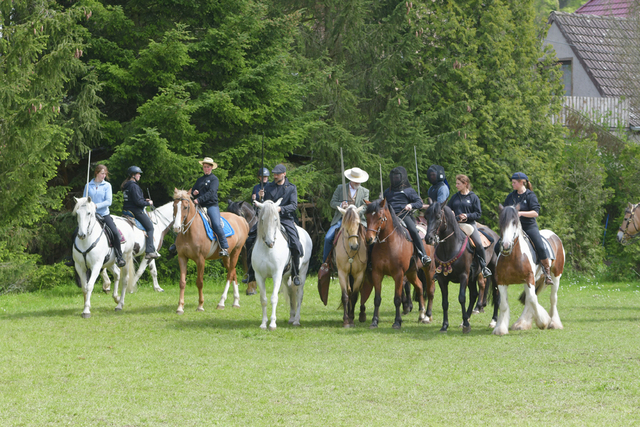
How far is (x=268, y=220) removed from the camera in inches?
450

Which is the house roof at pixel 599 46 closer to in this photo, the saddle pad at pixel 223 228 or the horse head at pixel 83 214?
the saddle pad at pixel 223 228

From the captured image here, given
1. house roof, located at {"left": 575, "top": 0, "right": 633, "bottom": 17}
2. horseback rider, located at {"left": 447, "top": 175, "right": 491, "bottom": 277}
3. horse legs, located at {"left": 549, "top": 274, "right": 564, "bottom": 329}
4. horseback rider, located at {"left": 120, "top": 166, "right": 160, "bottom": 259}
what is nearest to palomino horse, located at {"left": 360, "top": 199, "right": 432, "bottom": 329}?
horseback rider, located at {"left": 447, "top": 175, "right": 491, "bottom": 277}

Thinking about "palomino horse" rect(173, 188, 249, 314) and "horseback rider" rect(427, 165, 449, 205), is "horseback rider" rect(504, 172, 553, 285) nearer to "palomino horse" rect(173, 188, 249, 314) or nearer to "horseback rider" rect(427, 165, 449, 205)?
"horseback rider" rect(427, 165, 449, 205)

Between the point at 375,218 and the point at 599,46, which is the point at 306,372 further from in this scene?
the point at 599,46

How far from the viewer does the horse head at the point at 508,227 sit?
1061 cm

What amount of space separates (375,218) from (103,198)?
504cm

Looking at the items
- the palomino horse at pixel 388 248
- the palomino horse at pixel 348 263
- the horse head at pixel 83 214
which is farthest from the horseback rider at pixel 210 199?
the palomino horse at pixel 388 248

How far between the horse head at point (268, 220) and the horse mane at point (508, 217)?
3351 mm

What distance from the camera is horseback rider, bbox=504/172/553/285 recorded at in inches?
448

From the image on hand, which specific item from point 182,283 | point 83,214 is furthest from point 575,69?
point 83,214

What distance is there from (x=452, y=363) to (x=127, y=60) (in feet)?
45.4

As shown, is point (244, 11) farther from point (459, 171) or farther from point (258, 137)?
point (459, 171)

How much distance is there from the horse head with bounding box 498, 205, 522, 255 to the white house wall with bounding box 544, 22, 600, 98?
22.1m

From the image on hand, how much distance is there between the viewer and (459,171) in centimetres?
2305
